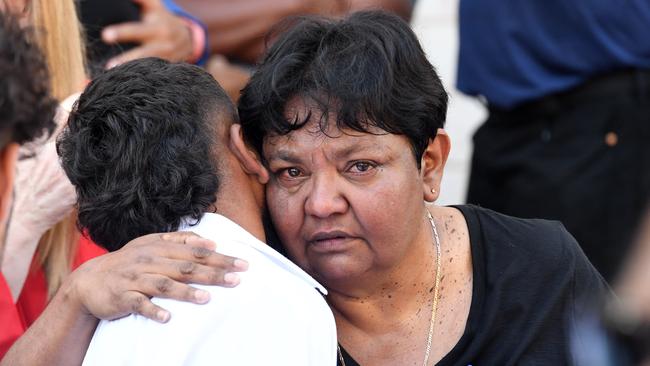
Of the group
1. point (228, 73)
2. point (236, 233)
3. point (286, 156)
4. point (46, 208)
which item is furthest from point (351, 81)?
point (228, 73)

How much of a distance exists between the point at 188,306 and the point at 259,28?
99.7 inches

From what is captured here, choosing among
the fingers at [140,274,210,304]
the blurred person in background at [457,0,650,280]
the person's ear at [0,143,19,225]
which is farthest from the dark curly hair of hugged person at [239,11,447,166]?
the blurred person in background at [457,0,650,280]

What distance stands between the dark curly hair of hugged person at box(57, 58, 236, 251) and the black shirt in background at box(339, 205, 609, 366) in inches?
25.0

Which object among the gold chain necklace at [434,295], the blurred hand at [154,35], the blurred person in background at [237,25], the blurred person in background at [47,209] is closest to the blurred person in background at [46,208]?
the blurred person in background at [47,209]

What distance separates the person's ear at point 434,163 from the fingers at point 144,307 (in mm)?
768

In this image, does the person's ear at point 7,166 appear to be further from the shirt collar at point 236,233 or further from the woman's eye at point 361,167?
the woman's eye at point 361,167

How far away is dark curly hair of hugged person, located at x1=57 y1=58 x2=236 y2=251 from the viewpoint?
223 centimetres

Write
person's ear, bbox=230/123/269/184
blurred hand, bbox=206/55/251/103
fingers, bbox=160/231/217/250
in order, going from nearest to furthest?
fingers, bbox=160/231/217/250
person's ear, bbox=230/123/269/184
blurred hand, bbox=206/55/251/103

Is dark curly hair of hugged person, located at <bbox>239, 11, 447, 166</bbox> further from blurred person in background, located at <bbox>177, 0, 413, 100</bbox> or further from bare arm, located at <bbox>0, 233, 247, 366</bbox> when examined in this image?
blurred person in background, located at <bbox>177, 0, 413, 100</bbox>

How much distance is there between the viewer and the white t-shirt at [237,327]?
2.05m

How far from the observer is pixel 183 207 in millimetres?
2234

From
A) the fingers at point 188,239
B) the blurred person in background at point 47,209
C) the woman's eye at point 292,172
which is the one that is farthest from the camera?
the blurred person in background at point 47,209

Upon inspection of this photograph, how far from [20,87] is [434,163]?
Answer: 45.2 inches

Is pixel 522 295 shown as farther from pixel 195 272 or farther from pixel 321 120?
pixel 195 272
